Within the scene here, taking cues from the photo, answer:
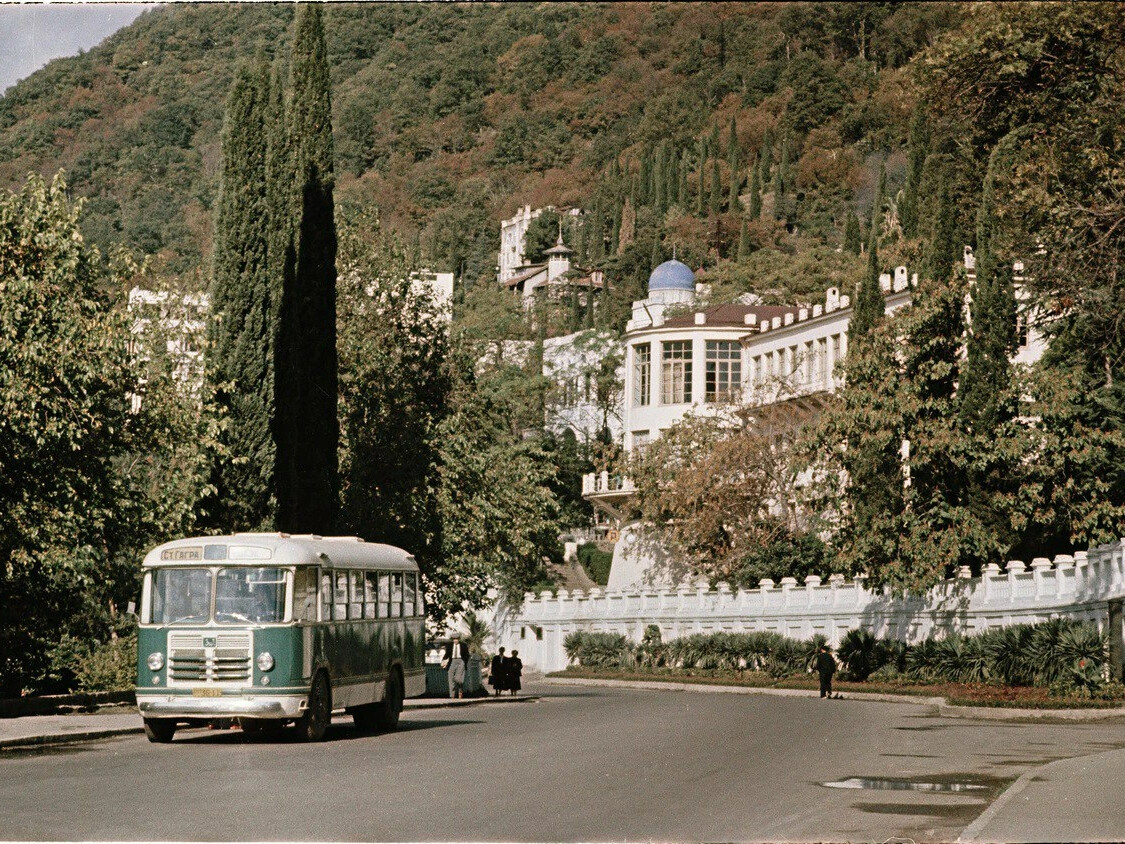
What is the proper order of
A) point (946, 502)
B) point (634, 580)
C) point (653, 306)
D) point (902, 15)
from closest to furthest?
point (946, 502)
point (634, 580)
point (653, 306)
point (902, 15)

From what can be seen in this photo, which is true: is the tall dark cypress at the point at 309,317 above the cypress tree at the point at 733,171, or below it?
below

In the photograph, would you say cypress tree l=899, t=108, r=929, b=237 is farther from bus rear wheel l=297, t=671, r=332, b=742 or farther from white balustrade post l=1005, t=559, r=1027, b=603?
bus rear wheel l=297, t=671, r=332, b=742

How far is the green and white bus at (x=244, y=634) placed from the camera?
22344 millimetres

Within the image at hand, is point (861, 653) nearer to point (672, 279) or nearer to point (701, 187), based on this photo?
point (672, 279)

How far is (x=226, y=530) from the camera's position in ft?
115

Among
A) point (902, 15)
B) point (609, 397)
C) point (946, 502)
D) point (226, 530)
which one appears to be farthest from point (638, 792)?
point (902, 15)

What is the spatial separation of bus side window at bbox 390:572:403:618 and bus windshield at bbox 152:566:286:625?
4.45m

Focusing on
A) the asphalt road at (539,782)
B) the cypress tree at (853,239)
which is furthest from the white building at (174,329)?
the cypress tree at (853,239)

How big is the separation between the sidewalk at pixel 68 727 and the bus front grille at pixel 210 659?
2.07m

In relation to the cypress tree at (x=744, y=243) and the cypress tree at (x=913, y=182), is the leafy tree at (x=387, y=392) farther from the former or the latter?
the cypress tree at (x=744, y=243)

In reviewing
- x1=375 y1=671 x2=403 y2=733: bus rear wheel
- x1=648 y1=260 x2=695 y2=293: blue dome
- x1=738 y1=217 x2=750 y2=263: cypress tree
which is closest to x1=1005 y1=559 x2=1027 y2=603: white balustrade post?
x1=375 y1=671 x2=403 y2=733: bus rear wheel

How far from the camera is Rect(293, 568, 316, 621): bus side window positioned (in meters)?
22.8

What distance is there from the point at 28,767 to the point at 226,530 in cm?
1648

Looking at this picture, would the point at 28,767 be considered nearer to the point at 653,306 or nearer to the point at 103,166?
the point at 653,306
